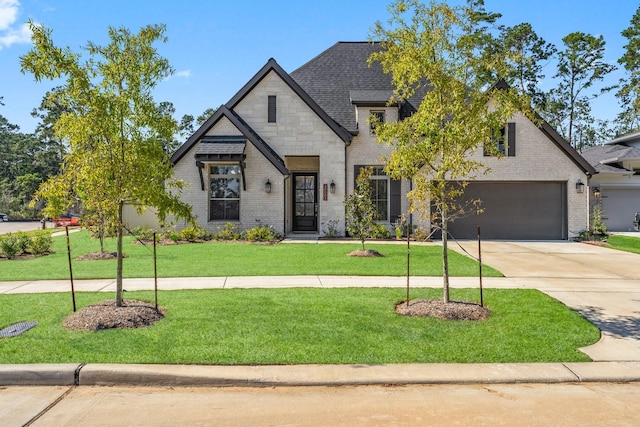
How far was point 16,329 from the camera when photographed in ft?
18.8

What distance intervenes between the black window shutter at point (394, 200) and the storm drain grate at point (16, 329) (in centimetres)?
1480

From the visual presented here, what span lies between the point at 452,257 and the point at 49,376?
10.6m

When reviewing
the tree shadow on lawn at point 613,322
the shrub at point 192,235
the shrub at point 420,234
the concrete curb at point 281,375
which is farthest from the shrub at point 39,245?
the tree shadow on lawn at point 613,322

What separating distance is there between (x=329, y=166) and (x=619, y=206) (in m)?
17.7

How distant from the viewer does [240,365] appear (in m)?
4.70

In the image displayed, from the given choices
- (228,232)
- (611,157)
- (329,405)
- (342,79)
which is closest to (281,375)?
(329,405)

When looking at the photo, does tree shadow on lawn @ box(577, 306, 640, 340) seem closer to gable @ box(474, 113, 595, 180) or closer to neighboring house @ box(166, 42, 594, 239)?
neighboring house @ box(166, 42, 594, 239)

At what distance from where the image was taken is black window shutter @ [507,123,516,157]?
18.9m

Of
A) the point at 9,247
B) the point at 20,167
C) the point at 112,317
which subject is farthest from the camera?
the point at 20,167

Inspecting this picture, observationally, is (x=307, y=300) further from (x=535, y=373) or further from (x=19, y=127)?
(x=19, y=127)

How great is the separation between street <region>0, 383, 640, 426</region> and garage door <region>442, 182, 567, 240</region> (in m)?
15.5

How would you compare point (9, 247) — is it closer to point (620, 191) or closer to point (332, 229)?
point (332, 229)

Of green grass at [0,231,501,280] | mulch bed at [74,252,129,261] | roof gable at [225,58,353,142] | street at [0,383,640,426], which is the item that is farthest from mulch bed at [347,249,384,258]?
street at [0,383,640,426]

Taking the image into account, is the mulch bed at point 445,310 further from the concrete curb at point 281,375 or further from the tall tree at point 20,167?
the tall tree at point 20,167
